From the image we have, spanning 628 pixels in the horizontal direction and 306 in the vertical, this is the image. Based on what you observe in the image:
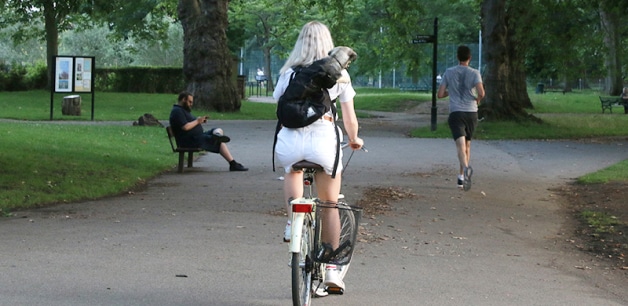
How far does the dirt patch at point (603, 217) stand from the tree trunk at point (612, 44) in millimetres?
10723

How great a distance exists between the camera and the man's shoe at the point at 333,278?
671 centimetres

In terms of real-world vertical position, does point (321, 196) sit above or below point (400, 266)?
above

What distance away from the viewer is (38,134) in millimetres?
20172

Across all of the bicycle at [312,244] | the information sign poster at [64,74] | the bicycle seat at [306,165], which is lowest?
the bicycle at [312,244]

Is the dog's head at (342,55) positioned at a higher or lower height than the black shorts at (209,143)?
higher

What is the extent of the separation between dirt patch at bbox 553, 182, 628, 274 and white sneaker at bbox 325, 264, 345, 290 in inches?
134

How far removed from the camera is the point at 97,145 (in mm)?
19141

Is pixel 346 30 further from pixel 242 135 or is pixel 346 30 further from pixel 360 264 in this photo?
pixel 360 264

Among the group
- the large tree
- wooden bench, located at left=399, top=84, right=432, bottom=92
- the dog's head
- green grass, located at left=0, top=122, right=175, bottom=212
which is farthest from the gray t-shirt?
wooden bench, located at left=399, top=84, right=432, bottom=92

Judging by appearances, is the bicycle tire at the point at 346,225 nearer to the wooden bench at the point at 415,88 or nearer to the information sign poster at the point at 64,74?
the information sign poster at the point at 64,74

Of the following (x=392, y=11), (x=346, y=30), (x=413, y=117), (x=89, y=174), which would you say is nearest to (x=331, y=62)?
(x=89, y=174)

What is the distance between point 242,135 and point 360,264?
16.7m

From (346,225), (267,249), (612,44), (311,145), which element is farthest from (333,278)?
(612,44)

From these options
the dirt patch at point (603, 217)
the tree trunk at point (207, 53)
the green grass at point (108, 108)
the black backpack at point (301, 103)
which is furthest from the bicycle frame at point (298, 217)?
the tree trunk at point (207, 53)
